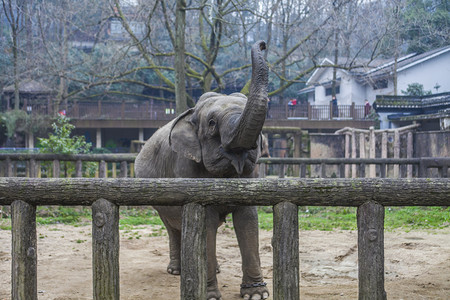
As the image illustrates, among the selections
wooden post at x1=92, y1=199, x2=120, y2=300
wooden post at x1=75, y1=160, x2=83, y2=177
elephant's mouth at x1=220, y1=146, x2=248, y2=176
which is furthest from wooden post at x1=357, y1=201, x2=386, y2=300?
wooden post at x1=75, y1=160, x2=83, y2=177

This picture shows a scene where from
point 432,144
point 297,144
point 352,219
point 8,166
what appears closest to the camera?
point 352,219

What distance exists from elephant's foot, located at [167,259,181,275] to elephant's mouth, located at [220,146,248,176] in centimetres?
176

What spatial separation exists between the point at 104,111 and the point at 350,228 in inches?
789

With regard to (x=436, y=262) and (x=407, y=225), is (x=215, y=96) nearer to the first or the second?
(x=436, y=262)

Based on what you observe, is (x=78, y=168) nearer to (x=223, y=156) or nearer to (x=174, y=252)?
(x=174, y=252)

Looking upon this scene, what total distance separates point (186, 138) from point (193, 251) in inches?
70.1

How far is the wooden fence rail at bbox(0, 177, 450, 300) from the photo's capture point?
2.67m

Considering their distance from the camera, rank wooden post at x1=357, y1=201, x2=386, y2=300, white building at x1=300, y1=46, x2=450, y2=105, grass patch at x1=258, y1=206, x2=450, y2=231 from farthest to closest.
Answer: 1. white building at x1=300, y1=46, x2=450, y2=105
2. grass patch at x1=258, y1=206, x2=450, y2=231
3. wooden post at x1=357, y1=201, x2=386, y2=300

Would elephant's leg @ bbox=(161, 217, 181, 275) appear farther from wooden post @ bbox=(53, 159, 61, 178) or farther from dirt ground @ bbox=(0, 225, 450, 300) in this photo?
wooden post @ bbox=(53, 159, 61, 178)

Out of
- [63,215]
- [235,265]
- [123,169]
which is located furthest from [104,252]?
[63,215]

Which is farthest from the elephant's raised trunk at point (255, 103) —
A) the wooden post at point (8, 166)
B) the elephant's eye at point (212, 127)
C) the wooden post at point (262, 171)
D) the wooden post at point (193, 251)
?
the wooden post at point (8, 166)

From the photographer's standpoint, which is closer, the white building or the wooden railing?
the white building

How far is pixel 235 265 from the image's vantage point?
571 centimetres

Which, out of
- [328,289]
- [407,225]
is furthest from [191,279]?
[407,225]
